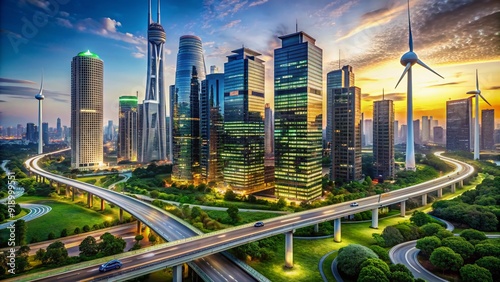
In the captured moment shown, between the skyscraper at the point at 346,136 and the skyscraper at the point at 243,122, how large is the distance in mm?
26414

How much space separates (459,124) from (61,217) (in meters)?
145

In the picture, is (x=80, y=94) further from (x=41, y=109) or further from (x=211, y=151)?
(x=41, y=109)

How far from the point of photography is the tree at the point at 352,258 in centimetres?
3284

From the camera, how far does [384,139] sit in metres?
103

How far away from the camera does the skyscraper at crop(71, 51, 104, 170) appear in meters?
115

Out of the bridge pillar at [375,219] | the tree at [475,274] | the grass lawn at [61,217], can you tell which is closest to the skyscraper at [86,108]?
the grass lawn at [61,217]

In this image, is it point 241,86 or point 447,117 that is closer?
point 241,86

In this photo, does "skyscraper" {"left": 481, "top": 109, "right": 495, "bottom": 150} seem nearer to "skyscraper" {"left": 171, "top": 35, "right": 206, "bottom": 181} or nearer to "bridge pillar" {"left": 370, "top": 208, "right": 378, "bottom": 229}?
"bridge pillar" {"left": 370, "top": 208, "right": 378, "bottom": 229}

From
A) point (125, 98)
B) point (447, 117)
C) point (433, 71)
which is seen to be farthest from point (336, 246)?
point (125, 98)

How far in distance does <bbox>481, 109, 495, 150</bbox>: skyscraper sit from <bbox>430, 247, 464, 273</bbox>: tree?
91.0 meters

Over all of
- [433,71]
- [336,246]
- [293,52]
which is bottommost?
[336,246]

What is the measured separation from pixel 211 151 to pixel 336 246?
66.6m

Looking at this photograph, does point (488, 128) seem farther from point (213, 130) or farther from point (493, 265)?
point (213, 130)

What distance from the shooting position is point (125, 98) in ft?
547
